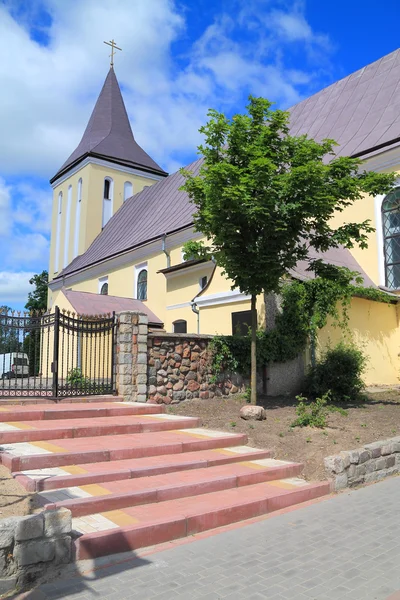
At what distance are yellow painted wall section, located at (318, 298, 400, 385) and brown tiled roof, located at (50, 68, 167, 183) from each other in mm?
27720

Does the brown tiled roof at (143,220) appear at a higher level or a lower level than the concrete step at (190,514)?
higher

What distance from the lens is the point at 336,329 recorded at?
50.5 ft

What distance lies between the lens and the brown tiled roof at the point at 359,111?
1995 centimetres

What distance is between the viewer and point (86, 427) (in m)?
7.97

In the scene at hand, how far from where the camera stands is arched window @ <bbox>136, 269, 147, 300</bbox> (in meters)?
27.8

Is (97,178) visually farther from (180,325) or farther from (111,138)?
(180,325)

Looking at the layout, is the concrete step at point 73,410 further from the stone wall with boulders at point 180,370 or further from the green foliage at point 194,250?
the green foliage at point 194,250

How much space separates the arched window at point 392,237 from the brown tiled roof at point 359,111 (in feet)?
6.92

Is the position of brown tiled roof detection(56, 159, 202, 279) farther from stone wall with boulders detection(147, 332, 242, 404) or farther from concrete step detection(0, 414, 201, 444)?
concrete step detection(0, 414, 201, 444)

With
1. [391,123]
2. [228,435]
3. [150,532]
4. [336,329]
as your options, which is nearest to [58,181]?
[391,123]

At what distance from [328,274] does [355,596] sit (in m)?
9.17

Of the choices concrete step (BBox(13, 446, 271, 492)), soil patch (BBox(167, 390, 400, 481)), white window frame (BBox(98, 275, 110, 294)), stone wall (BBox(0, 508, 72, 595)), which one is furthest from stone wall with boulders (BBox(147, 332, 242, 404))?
white window frame (BBox(98, 275, 110, 294))

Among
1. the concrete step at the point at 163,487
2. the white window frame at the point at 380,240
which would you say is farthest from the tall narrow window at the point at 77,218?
the concrete step at the point at 163,487

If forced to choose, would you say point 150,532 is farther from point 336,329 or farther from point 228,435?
point 336,329
